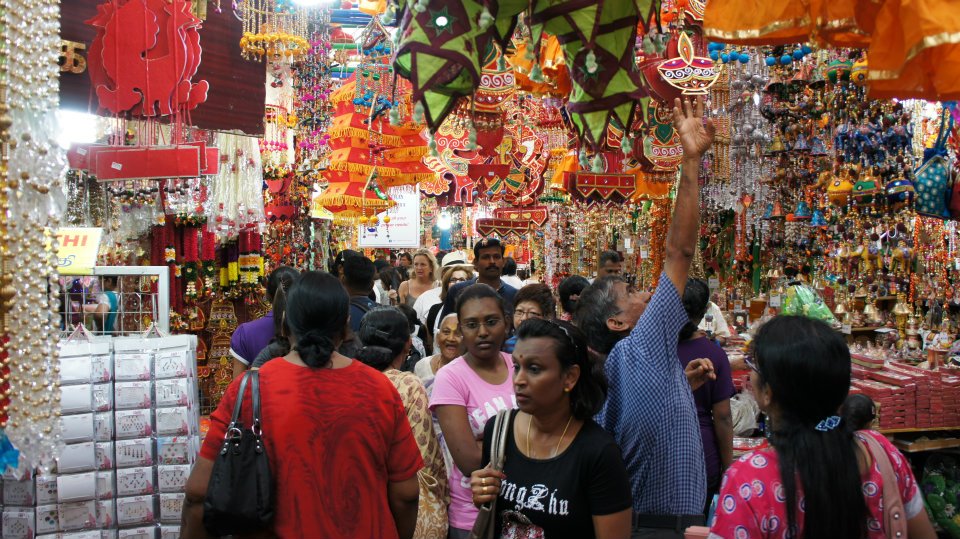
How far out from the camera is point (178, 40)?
4.30 meters

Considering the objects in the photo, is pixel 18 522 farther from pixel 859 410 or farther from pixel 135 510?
pixel 859 410

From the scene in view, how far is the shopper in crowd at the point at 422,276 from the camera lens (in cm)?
657

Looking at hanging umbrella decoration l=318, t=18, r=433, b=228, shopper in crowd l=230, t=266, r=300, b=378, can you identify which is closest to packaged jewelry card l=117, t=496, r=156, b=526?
shopper in crowd l=230, t=266, r=300, b=378

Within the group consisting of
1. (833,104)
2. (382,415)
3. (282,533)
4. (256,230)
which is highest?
(833,104)

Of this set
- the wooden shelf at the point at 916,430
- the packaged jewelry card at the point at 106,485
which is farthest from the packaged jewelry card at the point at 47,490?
the wooden shelf at the point at 916,430

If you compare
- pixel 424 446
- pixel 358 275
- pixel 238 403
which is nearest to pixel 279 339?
pixel 424 446

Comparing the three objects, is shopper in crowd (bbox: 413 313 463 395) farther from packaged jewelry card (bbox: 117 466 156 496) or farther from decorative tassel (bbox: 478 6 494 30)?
decorative tassel (bbox: 478 6 494 30)

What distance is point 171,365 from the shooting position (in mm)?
3594

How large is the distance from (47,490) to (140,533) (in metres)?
0.41

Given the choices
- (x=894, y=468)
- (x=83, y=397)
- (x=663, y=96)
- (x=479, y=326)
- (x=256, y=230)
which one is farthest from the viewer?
(x=256, y=230)

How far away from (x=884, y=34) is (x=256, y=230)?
252 inches

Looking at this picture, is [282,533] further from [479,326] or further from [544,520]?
[479,326]

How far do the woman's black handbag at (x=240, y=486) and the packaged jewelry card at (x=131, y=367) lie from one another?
68.5 inches

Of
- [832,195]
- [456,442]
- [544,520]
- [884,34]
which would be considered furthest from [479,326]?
[832,195]
